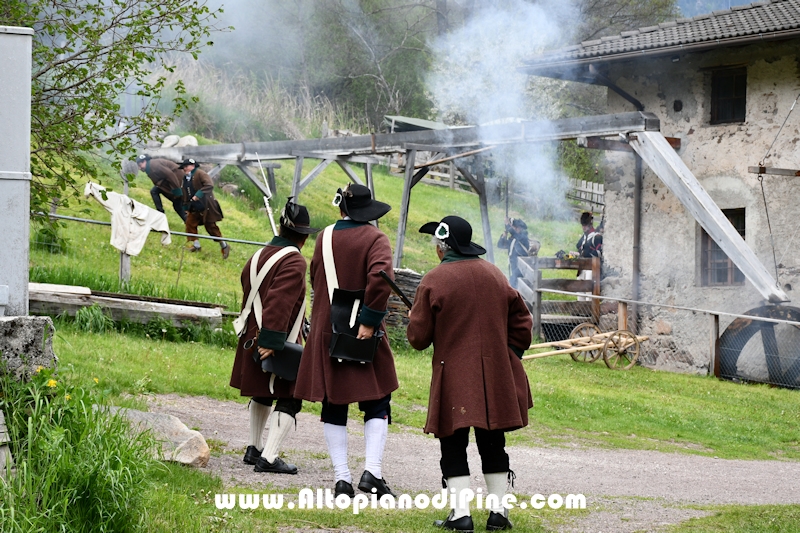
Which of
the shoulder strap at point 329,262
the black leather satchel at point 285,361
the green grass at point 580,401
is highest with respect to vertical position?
the shoulder strap at point 329,262

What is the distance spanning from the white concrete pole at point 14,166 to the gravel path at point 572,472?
2.24 metres

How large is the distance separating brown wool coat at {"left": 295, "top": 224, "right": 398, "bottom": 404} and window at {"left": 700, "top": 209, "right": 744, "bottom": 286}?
12.1 metres

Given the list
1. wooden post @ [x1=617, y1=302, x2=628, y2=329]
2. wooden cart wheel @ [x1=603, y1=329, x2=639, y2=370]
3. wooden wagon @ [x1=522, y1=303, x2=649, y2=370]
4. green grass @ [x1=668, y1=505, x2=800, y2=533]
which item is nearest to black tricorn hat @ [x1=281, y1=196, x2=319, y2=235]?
green grass @ [x1=668, y1=505, x2=800, y2=533]

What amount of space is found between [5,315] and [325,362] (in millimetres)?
2346

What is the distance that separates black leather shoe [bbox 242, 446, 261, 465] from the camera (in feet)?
23.9

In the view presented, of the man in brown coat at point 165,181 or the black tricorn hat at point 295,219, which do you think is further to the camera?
the man in brown coat at point 165,181

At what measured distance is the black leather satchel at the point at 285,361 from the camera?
7.01 m

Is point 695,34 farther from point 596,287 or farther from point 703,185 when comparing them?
point 596,287

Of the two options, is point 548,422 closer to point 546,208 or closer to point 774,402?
point 774,402

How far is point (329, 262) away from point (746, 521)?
3068 millimetres

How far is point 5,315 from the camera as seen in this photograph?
4.70 metres

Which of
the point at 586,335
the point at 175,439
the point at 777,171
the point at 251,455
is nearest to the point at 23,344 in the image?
the point at 175,439

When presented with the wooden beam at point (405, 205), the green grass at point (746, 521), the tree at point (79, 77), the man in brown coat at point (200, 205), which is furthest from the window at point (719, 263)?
the tree at point (79, 77)

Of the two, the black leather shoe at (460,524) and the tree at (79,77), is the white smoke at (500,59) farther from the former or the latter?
the black leather shoe at (460,524)
